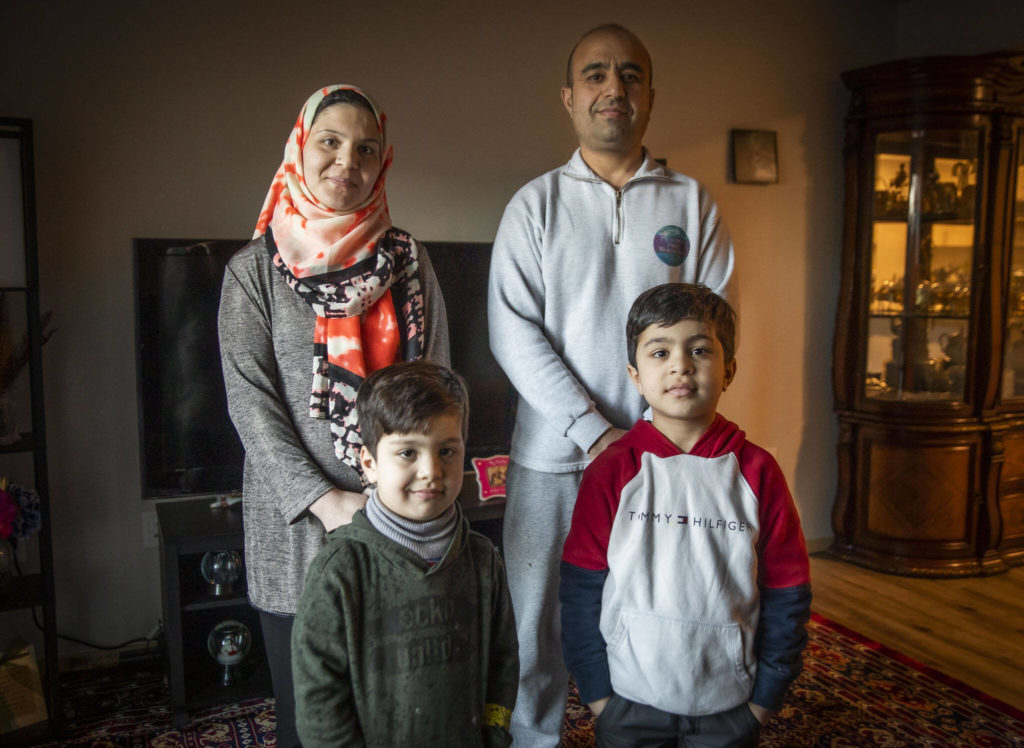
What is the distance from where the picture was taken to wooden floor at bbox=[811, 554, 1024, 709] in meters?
2.64

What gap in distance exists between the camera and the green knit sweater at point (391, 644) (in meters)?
1.10

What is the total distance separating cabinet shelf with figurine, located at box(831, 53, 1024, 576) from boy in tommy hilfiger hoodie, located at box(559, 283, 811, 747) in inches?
97.7

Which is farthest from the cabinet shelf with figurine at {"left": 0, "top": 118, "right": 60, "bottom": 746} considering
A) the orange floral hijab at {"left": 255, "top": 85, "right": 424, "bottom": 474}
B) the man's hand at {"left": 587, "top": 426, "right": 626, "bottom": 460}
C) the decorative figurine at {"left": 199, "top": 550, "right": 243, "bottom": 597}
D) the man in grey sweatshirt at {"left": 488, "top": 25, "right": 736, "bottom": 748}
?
the man's hand at {"left": 587, "top": 426, "right": 626, "bottom": 460}

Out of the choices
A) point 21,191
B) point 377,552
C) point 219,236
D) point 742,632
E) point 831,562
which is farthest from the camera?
point 831,562

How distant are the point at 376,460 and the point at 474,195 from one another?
1.92 metres

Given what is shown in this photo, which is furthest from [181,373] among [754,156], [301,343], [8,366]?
[754,156]

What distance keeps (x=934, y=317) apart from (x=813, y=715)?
76.1 inches

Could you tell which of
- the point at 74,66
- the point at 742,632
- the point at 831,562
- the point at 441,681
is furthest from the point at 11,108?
the point at 831,562

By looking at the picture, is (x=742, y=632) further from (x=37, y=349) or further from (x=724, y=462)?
(x=37, y=349)

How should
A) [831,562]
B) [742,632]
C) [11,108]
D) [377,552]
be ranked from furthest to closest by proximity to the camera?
1. [831,562]
2. [11,108]
3. [742,632]
4. [377,552]

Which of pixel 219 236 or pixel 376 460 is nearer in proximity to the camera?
pixel 376 460

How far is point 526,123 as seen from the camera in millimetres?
3021

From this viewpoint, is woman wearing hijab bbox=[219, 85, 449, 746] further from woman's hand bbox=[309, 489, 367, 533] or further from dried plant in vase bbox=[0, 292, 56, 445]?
dried plant in vase bbox=[0, 292, 56, 445]

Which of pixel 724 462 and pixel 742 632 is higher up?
pixel 724 462
